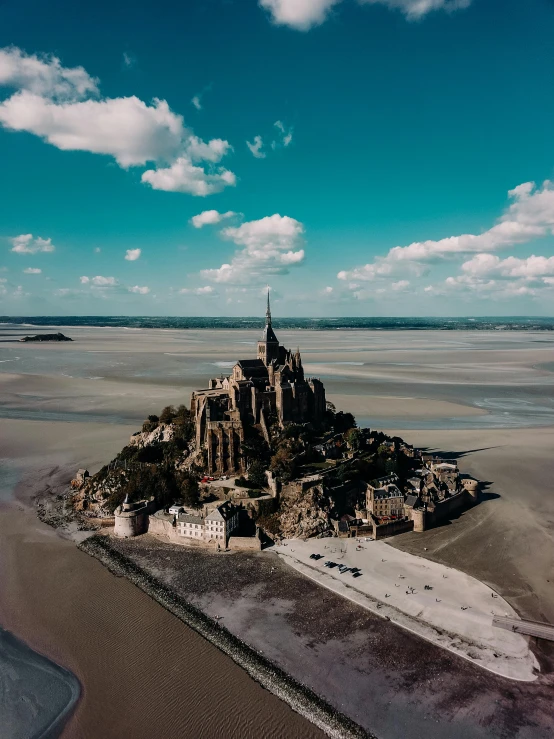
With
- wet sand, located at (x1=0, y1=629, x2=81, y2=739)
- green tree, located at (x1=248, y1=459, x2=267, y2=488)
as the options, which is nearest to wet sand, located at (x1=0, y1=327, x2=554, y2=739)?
wet sand, located at (x1=0, y1=629, x2=81, y2=739)

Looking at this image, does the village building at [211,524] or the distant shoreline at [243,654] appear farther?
the village building at [211,524]

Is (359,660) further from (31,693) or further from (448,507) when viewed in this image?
(448,507)

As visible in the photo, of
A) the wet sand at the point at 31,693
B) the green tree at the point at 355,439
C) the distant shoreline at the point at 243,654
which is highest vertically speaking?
the green tree at the point at 355,439

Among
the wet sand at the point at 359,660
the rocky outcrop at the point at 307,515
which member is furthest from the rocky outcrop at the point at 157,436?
the wet sand at the point at 359,660

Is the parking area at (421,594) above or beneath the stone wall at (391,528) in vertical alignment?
beneath

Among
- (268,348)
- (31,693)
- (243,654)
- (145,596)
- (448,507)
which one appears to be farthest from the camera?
(268,348)

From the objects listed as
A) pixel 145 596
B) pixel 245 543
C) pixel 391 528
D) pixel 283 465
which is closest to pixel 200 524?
pixel 245 543

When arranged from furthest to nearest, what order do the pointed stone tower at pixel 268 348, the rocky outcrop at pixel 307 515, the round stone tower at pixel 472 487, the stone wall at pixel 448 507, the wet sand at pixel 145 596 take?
the pointed stone tower at pixel 268 348
the round stone tower at pixel 472 487
the stone wall at pixel 448 507
the rocky outcrop at pixel 307 515
the wet sand at pixel 145 596

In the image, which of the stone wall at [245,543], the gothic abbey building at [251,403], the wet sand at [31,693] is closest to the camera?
the wet sand at [31,693]

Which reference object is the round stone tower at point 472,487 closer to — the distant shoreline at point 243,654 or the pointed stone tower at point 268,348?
the pointed stone tower at point 268,348
